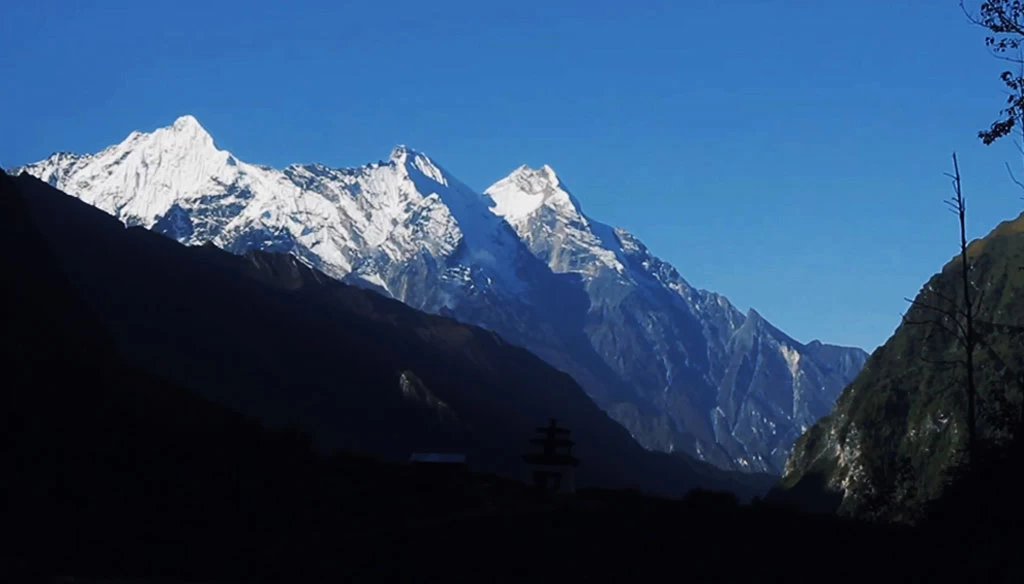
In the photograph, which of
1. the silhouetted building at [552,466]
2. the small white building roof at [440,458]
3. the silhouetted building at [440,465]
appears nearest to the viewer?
the silhouetted building at [440,465]

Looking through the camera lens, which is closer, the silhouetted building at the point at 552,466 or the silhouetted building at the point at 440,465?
the silhouetted building at the point at 440,465

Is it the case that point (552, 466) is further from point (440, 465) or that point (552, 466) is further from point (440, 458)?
point (440, 465)

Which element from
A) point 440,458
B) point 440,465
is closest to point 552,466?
point 440,458

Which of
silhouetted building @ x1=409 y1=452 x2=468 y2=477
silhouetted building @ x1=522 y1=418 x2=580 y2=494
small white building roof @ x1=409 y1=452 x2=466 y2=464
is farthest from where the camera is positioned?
silhouetted building @ x1=522 y1=418 x2=580 y2=494

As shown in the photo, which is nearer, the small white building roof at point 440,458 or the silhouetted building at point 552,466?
the small white building roof at point 440,458

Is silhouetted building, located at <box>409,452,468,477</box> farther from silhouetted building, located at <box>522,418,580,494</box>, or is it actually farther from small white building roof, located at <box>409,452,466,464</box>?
silhouetted building, located at <box>522,418,580,494</box>

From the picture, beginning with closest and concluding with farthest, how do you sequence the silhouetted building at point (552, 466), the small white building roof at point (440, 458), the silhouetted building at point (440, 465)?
the silhouetted building at point (440, 465)
the small white building roof at point (440, 458)
the silhouetted building at point (552, 466)

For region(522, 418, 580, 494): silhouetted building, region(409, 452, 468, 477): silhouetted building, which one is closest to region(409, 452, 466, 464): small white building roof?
region(409, 452, 468, 477): silhouetted building

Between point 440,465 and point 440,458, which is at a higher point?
point 440,458

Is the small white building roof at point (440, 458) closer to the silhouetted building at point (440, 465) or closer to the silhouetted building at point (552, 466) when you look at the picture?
the silhouetted building at point (440, 465)

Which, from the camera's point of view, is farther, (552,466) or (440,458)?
(552,466)

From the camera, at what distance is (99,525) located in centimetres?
3300

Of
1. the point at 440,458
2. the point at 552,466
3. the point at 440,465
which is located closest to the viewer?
the point at 440,465

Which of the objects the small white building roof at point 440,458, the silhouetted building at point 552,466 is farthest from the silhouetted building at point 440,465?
the silhouetted building at point 552,466
